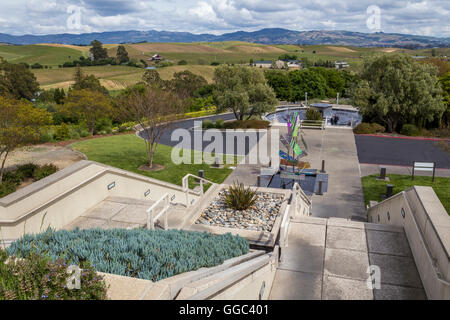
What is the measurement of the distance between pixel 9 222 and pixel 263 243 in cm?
582

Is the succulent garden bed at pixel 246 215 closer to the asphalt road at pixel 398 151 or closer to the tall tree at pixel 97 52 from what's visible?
the asphalt road at pixel 398 151

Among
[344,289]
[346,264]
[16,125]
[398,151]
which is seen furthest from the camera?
[398,151]

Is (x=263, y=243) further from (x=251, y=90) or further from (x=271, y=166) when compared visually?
(x=251, y=90)

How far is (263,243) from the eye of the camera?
311 inches

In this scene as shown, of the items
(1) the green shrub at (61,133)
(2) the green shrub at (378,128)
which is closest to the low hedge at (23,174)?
(1) the green shrub at (61,133)

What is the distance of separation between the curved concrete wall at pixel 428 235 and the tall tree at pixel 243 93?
2982 centimetres

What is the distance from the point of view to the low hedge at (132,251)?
5059 mm

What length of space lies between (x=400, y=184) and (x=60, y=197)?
16.6m

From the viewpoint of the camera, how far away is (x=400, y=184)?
1820cm

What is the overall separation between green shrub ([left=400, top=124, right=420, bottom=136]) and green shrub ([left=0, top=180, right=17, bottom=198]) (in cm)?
3143

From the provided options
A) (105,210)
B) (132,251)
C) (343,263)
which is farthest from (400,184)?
(132,251)

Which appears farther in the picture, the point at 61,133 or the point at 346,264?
the point at 61,133

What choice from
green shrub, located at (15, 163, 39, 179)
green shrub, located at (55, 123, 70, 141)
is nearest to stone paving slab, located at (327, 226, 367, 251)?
green shrub, located at (15, 163, 39, 179)

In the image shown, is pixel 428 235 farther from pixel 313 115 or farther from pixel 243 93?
pixel 243 93
